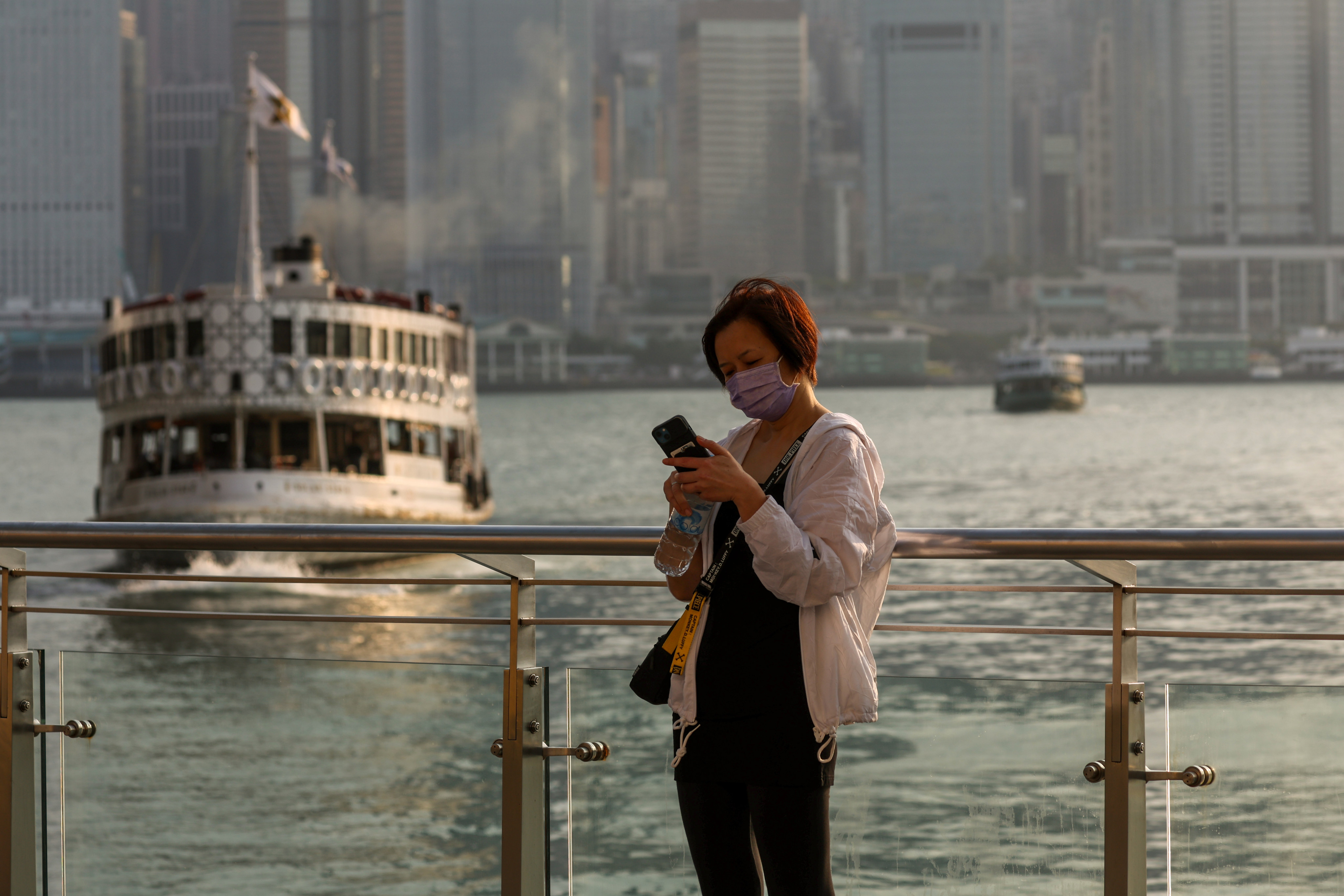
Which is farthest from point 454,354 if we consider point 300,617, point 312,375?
point 300,617

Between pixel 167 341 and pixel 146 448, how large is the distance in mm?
2073

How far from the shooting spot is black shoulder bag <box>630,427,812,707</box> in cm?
251

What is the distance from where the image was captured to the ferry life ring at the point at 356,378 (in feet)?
86.1

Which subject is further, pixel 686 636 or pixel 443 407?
pixel 443 407

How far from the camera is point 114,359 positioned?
28141 millimetres

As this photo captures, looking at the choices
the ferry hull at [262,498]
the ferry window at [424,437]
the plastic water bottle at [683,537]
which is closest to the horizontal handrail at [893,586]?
the plastic water bottle at [683,537]

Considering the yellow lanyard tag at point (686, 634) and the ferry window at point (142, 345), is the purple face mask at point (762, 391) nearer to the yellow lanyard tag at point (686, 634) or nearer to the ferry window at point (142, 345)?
the yellow lanyard tag at point (686, 634)

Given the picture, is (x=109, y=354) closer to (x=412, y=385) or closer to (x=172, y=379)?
(x=172, y=379)

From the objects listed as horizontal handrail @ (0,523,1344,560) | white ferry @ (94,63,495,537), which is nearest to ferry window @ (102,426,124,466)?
white ferry @ (94,63,495,537)

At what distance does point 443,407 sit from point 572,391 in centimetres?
12188

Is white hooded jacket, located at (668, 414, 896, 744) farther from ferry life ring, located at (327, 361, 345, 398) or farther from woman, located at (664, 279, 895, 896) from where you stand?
ferry life ring, located at (327, 361, 345, 398)

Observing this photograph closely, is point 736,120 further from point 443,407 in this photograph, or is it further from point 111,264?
point 443,407

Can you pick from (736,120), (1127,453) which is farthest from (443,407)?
(736,120)

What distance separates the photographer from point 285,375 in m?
25.8
